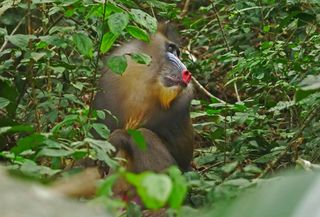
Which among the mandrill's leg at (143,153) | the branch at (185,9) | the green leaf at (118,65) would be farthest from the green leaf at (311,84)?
the branch at (185,9)

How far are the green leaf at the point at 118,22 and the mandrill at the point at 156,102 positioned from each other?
121cm

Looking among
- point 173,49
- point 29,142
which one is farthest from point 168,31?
point 29,142

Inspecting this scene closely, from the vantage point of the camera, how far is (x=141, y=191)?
1.32m

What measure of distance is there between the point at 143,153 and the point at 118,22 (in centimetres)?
127

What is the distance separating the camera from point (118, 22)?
367 centimetres

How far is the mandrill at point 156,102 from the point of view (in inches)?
197

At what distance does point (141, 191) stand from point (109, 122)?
3686 millimetres

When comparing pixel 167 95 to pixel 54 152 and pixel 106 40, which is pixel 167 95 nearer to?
pixel 106 40

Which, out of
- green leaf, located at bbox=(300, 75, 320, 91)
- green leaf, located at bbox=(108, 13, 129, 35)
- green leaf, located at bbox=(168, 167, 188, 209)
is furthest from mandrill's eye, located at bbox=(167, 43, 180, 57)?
green leaf, located at bbox=(168, 167, 188, 209)

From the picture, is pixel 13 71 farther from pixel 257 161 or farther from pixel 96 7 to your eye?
pixel 257 161

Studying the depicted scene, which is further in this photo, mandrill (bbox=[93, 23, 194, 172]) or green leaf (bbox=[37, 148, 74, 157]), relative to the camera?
mandrill (bbox=[93, 23, 194, 172])

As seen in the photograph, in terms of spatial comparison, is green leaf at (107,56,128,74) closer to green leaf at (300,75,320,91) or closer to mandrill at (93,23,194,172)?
mandrill at (93,23,194,172)

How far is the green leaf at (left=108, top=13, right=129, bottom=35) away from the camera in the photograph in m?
3.66

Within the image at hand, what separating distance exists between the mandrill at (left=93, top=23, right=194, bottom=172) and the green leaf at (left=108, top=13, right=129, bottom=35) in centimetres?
121
